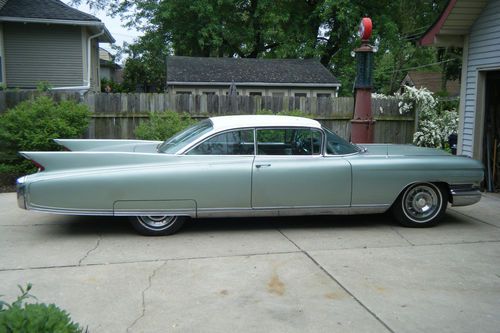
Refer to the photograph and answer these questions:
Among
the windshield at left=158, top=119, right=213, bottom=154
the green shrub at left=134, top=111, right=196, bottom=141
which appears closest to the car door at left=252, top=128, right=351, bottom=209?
the windshield at left=158, top=119, right=213, bottom=154

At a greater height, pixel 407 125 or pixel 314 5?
pixel 314 5

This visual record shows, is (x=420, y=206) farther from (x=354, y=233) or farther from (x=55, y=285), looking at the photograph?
(x=55, y=285)

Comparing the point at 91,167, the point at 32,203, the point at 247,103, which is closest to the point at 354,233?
the point at 91,167

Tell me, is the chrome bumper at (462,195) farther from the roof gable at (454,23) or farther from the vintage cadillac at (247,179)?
the roof gable at (454,23)

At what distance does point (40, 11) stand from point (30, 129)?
982 cm

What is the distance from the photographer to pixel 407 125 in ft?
43.0

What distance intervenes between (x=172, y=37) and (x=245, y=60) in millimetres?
5872

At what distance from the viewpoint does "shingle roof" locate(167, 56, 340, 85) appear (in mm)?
22891

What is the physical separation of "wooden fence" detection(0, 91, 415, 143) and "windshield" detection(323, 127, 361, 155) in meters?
5.08

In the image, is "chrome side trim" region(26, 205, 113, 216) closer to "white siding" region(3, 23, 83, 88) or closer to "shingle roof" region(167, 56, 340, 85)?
"white siding" region(3, 23, 83, 88)

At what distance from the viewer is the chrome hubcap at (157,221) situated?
5.90m

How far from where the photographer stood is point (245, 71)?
77.6 feet

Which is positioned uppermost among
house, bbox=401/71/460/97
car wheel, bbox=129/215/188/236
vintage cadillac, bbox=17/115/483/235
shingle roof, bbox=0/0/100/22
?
shingle roof, bbox=0/0/100/22

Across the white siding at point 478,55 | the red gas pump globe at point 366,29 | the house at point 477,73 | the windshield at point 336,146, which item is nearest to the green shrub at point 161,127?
the red gas pump globe at point 366,29
